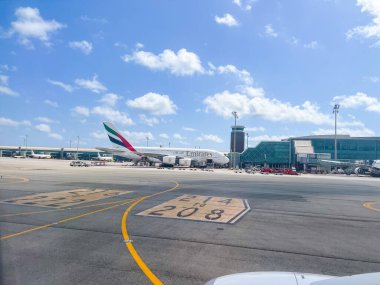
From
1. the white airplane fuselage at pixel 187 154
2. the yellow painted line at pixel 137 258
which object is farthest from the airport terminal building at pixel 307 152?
the yellow painted line at pixel 137 258

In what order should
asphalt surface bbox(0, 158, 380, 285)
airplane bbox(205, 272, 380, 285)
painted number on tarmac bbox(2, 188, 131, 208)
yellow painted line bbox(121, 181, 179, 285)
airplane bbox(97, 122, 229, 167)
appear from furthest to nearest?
1. airplane bbox(97, 122, 229, 167)
2. painted number on tarmac bbox(2, 188, 131, 208)
3. asphalt surface bbox(0, 158, 380, 285)
4. yellow painted line bbox(121, 181, 179, 285)
5. airplane bbox(205, 272, 380, 285)

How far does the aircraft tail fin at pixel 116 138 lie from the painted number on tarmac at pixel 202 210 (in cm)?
5938

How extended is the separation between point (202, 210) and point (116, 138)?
6482 cm

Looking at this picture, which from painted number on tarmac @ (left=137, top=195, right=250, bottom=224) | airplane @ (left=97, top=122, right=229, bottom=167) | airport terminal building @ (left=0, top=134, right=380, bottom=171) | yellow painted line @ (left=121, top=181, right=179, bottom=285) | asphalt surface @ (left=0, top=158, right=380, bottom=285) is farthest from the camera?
airport terminal building @ (left=0, top=134, right=380, bottom=171)

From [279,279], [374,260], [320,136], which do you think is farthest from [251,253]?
[320,136]

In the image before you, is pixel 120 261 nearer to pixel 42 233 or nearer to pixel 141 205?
pixel 42 233

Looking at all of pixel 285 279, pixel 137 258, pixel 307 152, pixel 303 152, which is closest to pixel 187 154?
pixel 303 152

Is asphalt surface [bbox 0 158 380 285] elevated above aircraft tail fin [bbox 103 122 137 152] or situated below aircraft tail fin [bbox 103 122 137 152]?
below

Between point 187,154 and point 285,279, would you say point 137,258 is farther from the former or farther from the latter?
point 187,154

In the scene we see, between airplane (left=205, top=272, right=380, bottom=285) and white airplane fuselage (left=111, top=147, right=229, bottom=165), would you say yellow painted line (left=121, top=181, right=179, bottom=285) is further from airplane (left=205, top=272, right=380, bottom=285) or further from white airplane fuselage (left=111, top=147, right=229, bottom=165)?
white airplane fuselage (left=111, top=147, right=229, bottom=165)

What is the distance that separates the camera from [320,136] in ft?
477

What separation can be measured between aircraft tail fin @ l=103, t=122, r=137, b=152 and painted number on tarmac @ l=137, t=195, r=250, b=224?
59385 millimetres

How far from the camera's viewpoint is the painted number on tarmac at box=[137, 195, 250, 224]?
15133 mm

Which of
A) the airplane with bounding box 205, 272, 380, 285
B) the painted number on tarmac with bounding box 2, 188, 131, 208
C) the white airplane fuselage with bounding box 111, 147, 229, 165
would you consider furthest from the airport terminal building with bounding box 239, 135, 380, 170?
the airplane with bounding box 205, 272, 380, 285
